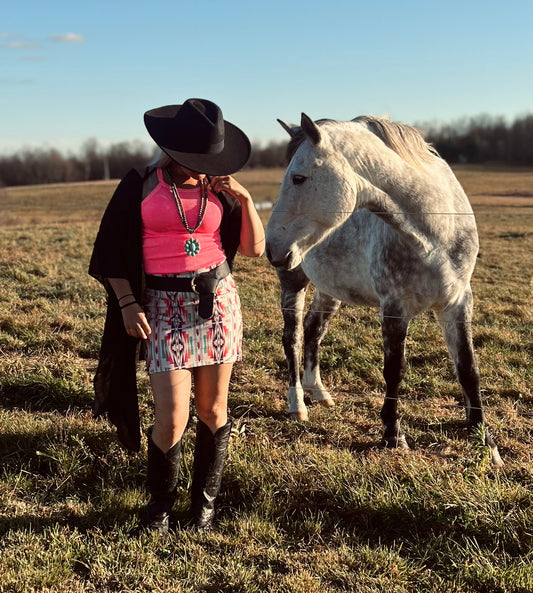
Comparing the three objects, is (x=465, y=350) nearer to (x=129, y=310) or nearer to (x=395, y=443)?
(x=395, y=443)

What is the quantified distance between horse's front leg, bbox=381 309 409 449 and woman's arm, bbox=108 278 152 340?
1.79 meters

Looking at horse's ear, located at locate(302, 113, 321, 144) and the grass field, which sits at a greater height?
horse's ear, located at locate(302, 113, 321, 144)

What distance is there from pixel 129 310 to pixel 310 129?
139 cm

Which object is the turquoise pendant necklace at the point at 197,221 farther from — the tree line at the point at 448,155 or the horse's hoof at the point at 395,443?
the tree line at the point at 448,155

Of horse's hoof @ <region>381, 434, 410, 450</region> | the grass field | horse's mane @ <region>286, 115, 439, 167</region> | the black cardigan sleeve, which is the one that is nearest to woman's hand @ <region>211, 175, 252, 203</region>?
the black cardigan sleeve

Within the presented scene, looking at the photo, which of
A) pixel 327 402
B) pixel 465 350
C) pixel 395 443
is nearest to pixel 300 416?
pixel 327 402

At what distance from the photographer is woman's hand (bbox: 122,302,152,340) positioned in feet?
8.87

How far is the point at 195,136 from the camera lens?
8.64 feet

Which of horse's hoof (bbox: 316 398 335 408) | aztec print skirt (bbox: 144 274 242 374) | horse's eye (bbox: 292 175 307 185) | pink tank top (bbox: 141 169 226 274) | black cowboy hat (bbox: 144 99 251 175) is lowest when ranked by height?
horse's hoof (bbox: 316 398 335 408)

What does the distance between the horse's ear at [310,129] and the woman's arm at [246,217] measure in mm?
522

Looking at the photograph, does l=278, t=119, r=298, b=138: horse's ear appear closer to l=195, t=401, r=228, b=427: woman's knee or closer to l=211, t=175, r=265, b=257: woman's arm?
l=211, t=175, r=265, b=257: woman's arm

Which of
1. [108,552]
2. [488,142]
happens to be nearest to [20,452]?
[108,552]

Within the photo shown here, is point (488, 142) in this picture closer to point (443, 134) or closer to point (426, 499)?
point (443, 134)

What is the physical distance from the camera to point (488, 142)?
200 ft
